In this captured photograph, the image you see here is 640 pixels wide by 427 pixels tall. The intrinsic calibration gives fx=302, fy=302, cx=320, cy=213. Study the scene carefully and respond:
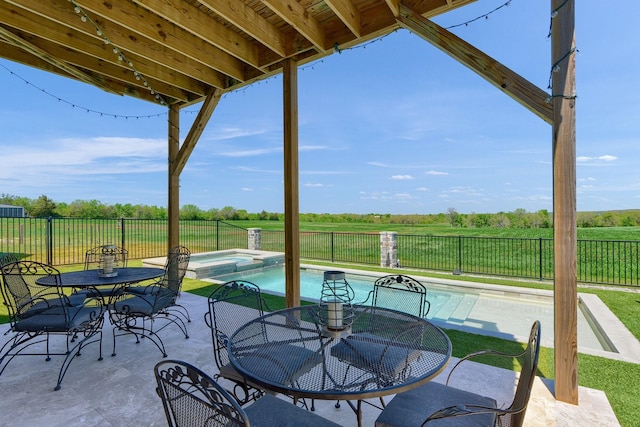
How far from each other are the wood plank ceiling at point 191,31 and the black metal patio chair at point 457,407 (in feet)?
8.88

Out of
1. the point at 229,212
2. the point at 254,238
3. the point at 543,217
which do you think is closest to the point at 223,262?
the point at 254,238

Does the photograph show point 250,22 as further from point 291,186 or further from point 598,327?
point 598,327

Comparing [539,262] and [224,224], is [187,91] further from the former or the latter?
[539,262]

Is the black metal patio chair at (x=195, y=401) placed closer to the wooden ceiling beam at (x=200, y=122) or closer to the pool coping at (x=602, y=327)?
the pool coping at (x=602, y=327)

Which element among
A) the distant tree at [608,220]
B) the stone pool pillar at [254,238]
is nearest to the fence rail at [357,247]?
the stone pool pillar at [254,238]

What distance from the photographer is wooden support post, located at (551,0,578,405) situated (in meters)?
2.00

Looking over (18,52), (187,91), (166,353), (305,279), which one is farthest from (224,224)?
(166,353)

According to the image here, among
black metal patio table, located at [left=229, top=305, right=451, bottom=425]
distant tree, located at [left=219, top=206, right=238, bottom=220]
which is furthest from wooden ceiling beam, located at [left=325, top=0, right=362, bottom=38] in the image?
distant tree, located at [left=219, top=206, right=238, bottom=220]

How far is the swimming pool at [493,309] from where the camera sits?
3469 mm

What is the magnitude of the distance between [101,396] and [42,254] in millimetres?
7505

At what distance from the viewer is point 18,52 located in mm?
3652

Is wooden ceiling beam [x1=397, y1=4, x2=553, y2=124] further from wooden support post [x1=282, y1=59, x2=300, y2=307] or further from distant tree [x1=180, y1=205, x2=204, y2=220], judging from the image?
distant tree [x1=180, y1=205, x2=204, y2=220]

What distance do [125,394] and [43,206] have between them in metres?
12.0

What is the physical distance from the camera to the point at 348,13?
275 cm
